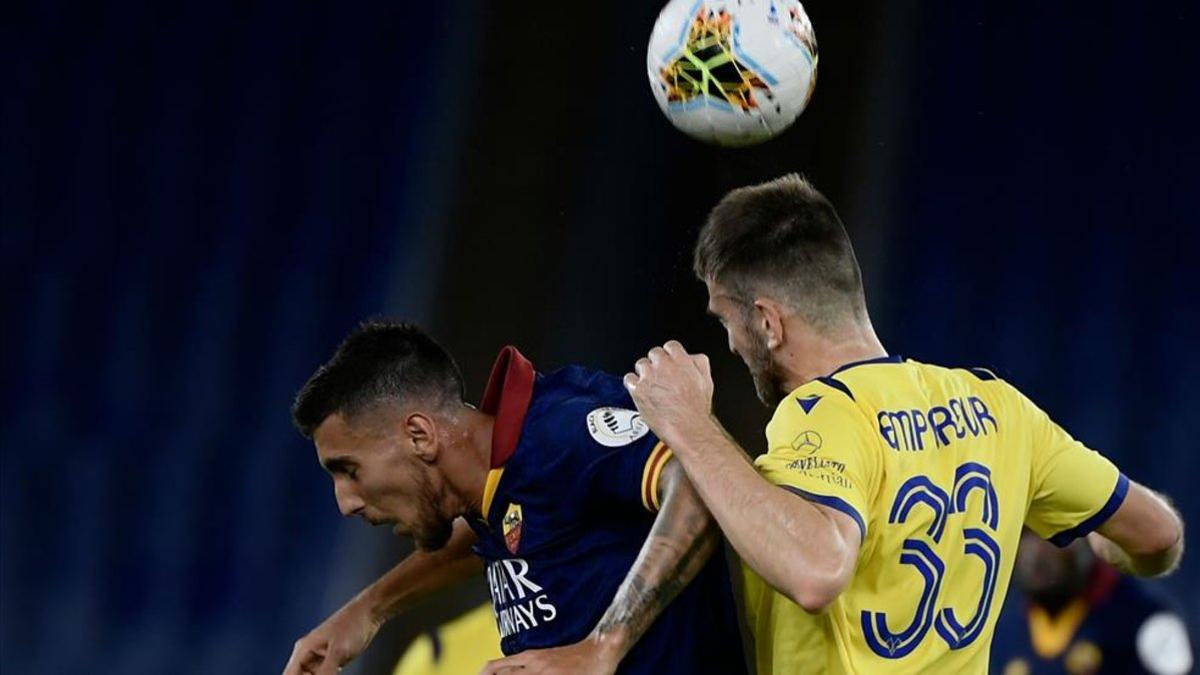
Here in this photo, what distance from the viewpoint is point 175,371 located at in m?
5.27

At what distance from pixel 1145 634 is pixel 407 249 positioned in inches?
101

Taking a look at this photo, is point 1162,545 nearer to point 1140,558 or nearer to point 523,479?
point 1140,558

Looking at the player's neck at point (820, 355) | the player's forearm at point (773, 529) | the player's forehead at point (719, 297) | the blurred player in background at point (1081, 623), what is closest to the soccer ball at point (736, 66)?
the player's forehead at point (719, 297)

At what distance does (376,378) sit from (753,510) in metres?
0.86

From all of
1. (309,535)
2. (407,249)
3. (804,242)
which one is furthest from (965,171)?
(804,242)

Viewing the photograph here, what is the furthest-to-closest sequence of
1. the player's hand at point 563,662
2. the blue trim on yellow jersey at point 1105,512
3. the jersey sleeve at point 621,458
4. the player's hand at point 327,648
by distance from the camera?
the player's hand at point 327,648, the blue trim on yellow jersey at point 1105,512, the jersey sleeve at point 621,458, the player's hand at point 563,662

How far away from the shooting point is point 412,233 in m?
5.34

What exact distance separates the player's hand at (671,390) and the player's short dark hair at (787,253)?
0.65ft

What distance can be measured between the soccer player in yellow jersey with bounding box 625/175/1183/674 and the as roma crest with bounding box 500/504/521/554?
1.22ft

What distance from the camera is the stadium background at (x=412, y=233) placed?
505 cm

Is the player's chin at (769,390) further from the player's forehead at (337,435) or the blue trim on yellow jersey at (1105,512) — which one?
the player's forehead at (337,435)

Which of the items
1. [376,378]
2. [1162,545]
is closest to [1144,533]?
[1162,545]

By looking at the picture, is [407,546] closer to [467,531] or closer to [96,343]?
[96,343]

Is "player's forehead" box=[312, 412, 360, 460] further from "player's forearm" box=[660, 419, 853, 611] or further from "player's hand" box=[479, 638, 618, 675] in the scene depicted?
"player's forearm" box=[660, 419, 853, 611]
